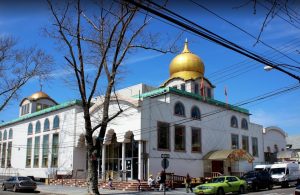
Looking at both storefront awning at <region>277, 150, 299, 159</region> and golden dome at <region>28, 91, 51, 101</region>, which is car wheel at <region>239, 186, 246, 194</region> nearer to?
storefront awning at <region>277, 150, 299, 159</region>

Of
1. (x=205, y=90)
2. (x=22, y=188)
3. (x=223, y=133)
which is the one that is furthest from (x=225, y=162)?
(x=22, y=188)

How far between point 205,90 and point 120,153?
1618 centimetres

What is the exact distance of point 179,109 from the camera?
39938 millimetres

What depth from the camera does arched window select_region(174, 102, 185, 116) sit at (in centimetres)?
3943

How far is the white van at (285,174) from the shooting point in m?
34.9

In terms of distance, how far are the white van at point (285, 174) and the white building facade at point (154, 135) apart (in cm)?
553

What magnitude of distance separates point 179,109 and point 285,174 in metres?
12.3

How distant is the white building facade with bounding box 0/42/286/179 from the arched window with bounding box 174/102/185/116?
0.08m

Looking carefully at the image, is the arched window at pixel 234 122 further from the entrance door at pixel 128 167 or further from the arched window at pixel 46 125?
the arched window at pixel 46 125

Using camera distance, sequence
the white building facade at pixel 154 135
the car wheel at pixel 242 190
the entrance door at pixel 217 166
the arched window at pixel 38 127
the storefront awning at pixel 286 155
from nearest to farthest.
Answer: the car wheel at pixel 242 190 < the white building facade at pixel 154 135 < the entrance door at pixel 217 166 < the arched window at pixel 38 127 < the storefront awning at pixel 286 155

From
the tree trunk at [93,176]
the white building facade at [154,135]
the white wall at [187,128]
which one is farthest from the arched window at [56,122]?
the tree trunk at [93,176]

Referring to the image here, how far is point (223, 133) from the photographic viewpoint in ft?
149

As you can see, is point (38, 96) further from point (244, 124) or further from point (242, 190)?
point (242, 190)

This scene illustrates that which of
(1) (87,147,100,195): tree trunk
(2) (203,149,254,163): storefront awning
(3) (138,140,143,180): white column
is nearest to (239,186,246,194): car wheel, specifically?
(3) (138,140,143,180): white column
